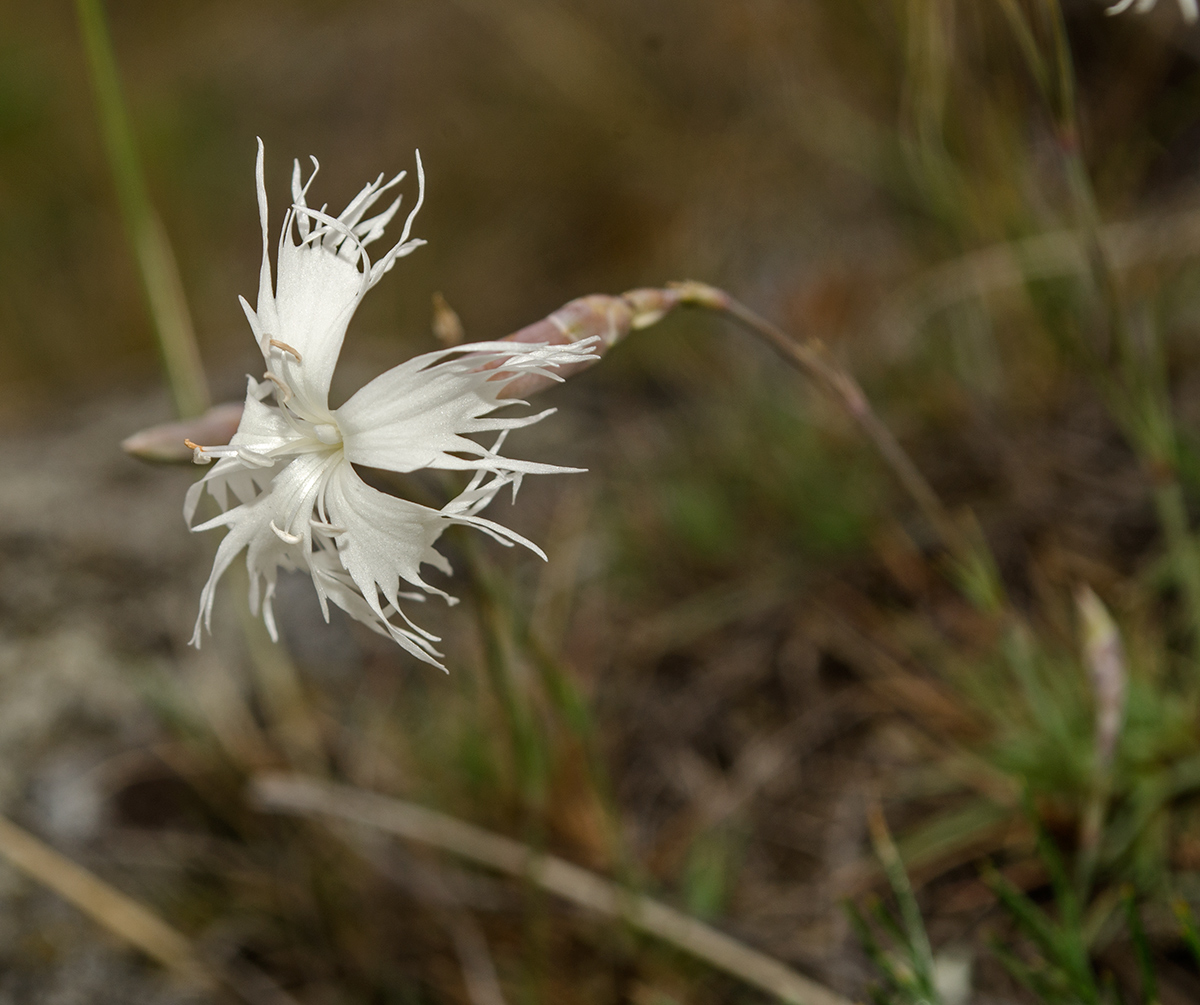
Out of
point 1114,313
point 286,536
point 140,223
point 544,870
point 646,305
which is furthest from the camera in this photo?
point 140,223

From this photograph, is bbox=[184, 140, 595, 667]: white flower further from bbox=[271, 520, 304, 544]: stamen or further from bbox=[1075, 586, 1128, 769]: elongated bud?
bbox=[1075, 586, 1128, 769]: elongated bud

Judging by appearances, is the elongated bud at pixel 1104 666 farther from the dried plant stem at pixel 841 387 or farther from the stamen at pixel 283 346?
the stamen at pixel 283 346

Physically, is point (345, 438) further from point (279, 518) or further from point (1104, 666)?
point (1104, 666)

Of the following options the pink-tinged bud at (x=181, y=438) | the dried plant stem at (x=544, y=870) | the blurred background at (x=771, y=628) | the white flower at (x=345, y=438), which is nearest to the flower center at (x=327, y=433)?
the white flower at (x=345, y=438)

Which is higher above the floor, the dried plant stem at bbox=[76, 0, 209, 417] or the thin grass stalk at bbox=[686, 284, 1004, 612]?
the dried plant stem at bbox=[76, 0, 209, 417]

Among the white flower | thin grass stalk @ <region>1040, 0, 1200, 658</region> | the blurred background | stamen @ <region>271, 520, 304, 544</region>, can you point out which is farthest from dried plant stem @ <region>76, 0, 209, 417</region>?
thin grass stalk @ <region>1040, 0, 1200, 658</region>

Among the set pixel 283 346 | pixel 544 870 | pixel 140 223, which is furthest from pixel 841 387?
pixel 140 223
